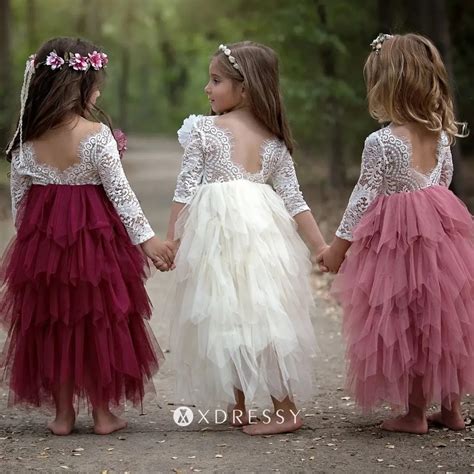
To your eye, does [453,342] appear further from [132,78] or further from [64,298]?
[132,78]

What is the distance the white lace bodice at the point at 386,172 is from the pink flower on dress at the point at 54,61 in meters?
1.44

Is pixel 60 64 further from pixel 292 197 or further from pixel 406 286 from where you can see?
pixel 406 286

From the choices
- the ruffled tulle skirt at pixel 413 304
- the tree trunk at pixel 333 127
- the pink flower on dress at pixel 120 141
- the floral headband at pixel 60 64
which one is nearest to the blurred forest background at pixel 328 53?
the tree trunk at pixel 333 127

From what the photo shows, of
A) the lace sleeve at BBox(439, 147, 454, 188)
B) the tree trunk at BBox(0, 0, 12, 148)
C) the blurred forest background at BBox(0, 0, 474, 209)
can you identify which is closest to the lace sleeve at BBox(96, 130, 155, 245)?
the lace sleeve at BBox(439, 147, 454, 188)

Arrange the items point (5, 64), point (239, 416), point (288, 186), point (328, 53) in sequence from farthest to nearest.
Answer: point (5, 64) → point (328, 53) → point (288, 186) → point (239, 416)

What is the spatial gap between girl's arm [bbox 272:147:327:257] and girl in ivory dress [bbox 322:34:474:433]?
22cm

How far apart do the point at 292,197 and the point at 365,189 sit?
42 centimetres

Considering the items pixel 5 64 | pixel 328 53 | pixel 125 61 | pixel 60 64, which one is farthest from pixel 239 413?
pixel 125 61

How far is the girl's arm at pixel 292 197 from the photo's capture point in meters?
4.61

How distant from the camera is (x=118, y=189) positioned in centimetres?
436

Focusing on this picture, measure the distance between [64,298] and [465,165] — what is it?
1605cm

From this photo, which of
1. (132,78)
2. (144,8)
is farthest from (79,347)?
(132,78)

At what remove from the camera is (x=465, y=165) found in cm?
1938

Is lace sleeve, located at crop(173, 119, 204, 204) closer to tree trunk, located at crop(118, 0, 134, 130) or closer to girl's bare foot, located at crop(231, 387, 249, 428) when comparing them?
girl's bare foot, located at crop(231, 387, 249, 428)
